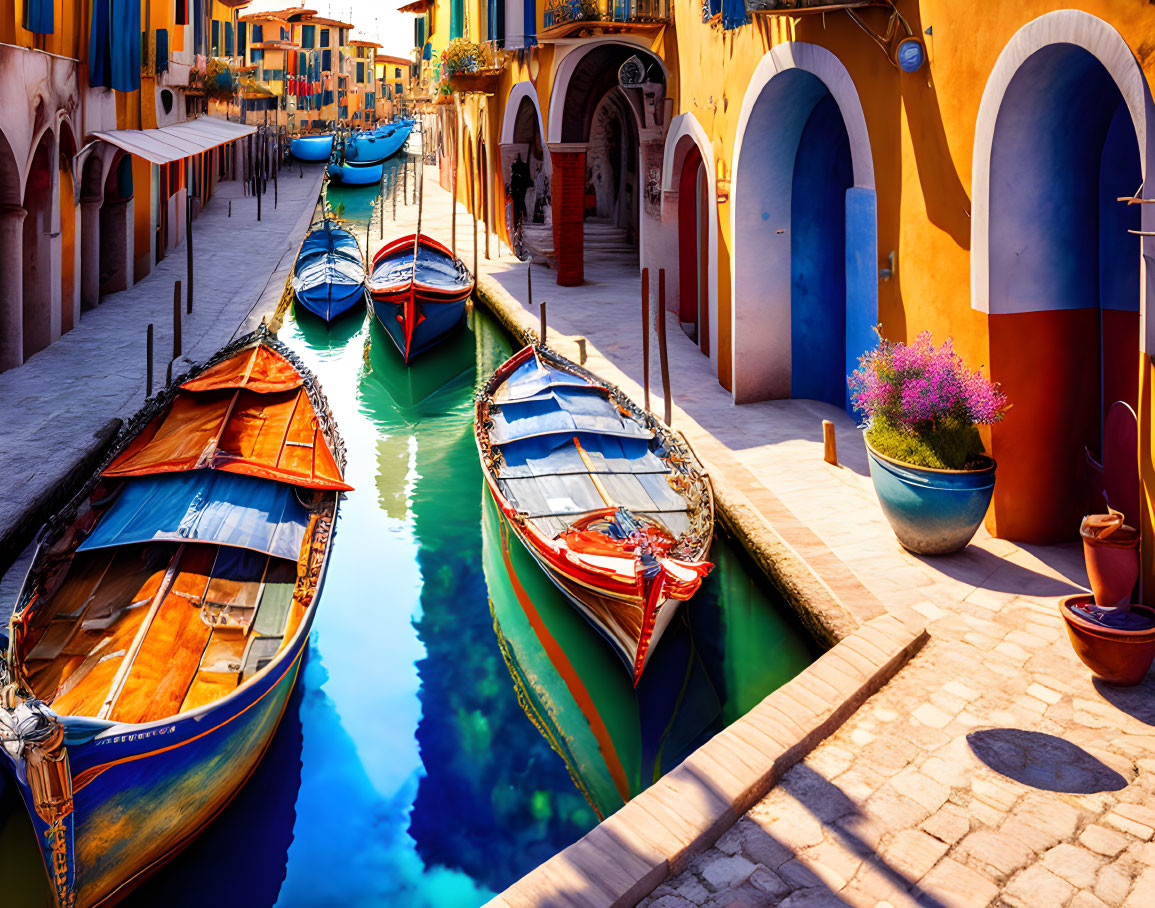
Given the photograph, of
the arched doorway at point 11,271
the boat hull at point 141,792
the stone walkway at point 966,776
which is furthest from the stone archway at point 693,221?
the boat hull at point 141,792

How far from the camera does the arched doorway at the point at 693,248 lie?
15.0 m

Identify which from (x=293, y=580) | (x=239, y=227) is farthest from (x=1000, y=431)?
(x=239, y=227)

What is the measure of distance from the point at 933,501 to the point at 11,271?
1162 centimetres

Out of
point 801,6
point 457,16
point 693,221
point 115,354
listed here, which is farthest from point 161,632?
point 457,16

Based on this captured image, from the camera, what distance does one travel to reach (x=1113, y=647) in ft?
17.0

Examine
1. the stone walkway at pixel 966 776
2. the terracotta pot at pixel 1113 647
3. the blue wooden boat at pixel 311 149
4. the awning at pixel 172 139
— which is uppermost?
the blue wooden boat at pixel 311 149

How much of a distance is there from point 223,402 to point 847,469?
5.88m

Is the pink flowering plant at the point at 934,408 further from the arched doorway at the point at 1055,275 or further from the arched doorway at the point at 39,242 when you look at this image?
the arched doorway at the point at 39,242

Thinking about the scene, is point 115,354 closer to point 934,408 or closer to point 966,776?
point 934,408

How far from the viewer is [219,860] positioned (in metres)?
5.69

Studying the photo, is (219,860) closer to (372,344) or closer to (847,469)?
(847,469)

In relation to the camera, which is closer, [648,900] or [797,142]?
[648,900]

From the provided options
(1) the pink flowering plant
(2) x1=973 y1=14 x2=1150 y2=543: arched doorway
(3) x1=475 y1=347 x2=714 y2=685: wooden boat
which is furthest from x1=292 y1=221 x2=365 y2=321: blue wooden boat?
(2) x1=973 y1=14 x2=1150 y2=543: arched doorway

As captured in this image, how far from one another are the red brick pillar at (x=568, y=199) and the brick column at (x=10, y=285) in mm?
9171
